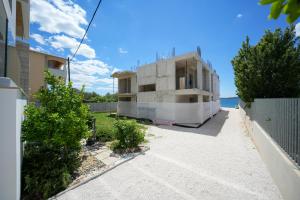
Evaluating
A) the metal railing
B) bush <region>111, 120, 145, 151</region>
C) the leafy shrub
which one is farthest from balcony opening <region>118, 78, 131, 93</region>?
the metal railing

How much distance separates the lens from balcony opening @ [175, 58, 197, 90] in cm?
1852

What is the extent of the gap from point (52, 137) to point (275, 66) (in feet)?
39.4

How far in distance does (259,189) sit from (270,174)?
1.26 meters

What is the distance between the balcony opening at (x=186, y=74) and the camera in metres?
18.5

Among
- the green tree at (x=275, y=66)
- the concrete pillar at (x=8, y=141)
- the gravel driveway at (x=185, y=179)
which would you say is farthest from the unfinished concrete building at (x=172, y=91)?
the concrete pillar at (x=8, y=141)

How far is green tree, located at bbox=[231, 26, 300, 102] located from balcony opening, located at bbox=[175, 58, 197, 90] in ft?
26.4

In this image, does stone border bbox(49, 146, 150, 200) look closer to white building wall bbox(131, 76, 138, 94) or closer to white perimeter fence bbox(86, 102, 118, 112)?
white building wall bbox(131, 76, 138, 94)

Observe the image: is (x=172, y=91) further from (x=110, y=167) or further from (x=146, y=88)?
(x=110, y=167)

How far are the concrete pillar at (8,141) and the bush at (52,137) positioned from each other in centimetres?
113

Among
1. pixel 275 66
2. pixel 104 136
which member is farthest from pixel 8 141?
pixel 275 66

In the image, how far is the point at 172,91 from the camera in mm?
17969

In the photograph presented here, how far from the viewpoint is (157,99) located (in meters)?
19.6

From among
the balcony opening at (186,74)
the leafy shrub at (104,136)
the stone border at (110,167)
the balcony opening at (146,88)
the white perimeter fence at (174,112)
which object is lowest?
the stone border at (110,167)

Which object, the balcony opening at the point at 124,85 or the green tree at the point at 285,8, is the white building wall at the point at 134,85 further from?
the green tree at the point at 285,8
